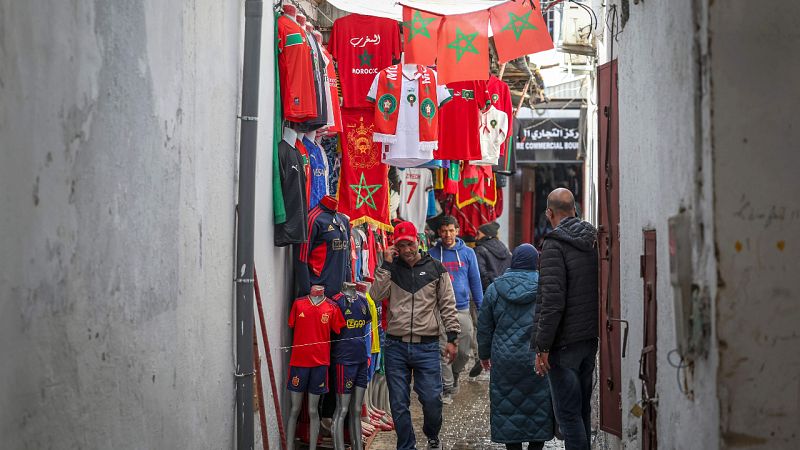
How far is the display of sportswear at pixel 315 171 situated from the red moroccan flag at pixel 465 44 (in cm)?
158

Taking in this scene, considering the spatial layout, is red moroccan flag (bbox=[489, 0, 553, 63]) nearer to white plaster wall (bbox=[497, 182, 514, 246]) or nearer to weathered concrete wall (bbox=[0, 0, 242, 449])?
weathered concrete wall (bbox=[0, 0, 242, 449])

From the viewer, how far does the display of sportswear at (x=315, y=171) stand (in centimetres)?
933

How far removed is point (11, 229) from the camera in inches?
130

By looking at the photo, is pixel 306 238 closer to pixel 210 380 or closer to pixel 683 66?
pixel 210 380

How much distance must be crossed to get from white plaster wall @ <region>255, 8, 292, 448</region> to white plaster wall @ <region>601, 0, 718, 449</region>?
2.87 metres

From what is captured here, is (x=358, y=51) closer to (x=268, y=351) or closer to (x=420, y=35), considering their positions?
(x=420, y=35)

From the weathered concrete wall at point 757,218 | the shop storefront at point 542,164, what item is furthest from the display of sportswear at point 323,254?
the shop storefront at point 542,164

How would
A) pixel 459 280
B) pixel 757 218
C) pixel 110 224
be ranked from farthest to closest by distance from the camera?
pixel 459 280 → pixel 110 224 → pixel 757 218

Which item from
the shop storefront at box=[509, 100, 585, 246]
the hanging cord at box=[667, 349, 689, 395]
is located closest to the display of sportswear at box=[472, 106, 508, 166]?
the shop storefront at box=[509, 100, 585, 246]

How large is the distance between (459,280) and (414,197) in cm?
146

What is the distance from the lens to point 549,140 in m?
23.6

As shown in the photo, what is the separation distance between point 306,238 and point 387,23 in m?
3.13

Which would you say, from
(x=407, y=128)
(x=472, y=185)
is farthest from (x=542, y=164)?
(x=407, y=128)

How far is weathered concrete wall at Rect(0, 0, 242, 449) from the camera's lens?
3377 mm
